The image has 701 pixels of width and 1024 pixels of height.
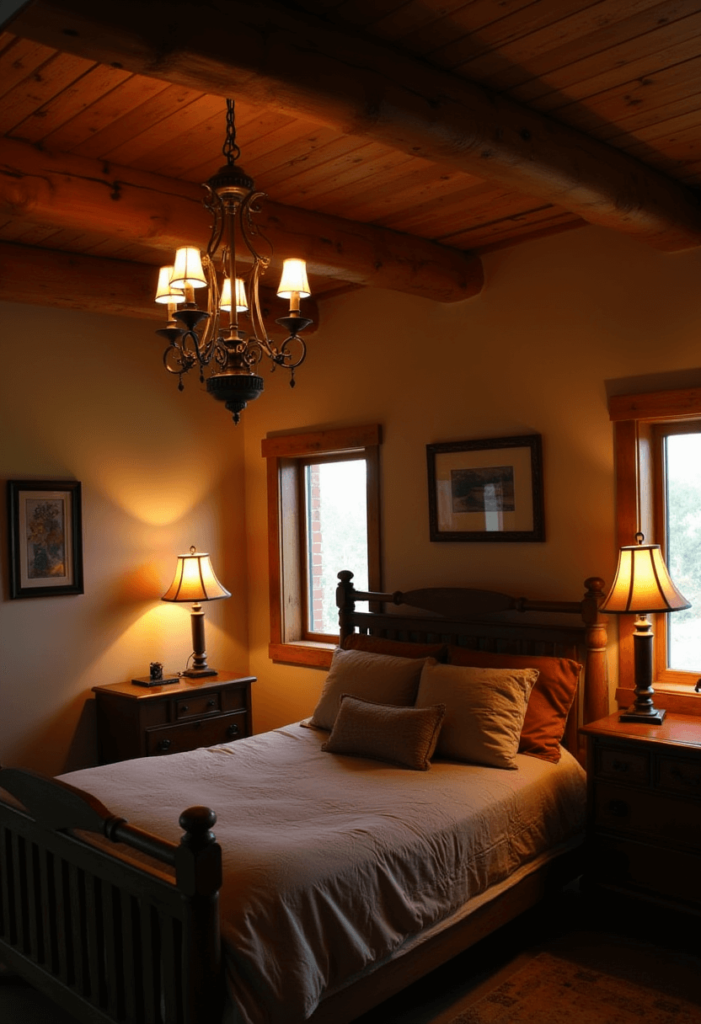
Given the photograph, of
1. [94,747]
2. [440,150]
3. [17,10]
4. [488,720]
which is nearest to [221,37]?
[440,150]

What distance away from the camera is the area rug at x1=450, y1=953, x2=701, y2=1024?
277 cm

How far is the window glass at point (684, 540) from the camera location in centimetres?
368

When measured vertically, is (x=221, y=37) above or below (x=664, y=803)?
above

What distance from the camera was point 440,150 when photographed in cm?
260

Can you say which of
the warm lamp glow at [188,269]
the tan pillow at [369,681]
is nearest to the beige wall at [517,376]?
the tan pillow at [369,681]

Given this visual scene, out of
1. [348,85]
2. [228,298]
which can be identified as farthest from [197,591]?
[348,85]

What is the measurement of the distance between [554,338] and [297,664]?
7.80ft

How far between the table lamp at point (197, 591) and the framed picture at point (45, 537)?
52 centimetres

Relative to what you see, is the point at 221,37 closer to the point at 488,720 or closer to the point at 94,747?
the point at 488,720

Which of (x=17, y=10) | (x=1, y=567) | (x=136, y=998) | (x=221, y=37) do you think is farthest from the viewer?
(x=1, y=567)

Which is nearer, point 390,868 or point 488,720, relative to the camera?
point 390,868

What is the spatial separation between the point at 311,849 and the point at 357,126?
206 centimetres

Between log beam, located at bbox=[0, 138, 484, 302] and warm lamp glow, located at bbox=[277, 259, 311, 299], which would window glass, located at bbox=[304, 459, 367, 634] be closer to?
log beam, located at bbox=[0, 138, 484, 302]

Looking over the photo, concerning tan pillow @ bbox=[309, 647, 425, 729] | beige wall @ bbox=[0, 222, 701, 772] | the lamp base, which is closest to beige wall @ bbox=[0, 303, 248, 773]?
beige wall @ bbox=[0, 222, 701, 772]
